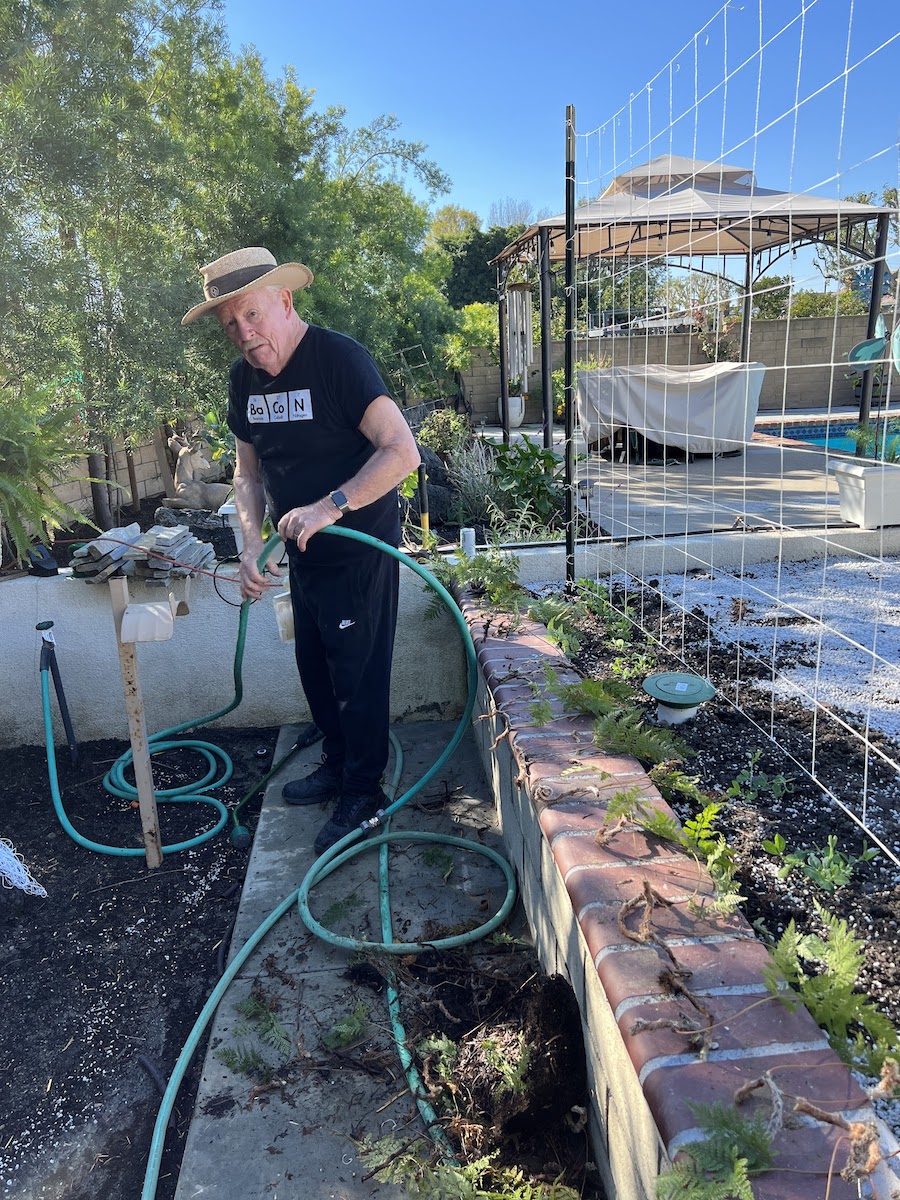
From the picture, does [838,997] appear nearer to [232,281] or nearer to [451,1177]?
[451,1177]

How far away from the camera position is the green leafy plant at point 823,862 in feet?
4.99

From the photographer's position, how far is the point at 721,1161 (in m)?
0.86

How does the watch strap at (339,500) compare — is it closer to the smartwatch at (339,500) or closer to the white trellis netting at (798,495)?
the smartwatch at (339,500)

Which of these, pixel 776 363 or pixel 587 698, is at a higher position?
pixel 776 363

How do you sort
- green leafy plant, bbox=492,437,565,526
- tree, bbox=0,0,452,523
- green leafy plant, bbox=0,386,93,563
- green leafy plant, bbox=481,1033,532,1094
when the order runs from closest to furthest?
green leafy plant, bbox=481,1033,532,1094 < green leafy plant, bbox=0,386,93,563 < tree, bbox=0,0,452,523 < green leafy plant, bbox=492,437,565,526

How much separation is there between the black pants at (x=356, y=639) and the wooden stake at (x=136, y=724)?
0.53m

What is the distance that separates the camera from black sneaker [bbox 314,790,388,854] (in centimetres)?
241

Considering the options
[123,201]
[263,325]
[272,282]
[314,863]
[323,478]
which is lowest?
[314,863]

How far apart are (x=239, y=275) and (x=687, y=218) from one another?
531cm

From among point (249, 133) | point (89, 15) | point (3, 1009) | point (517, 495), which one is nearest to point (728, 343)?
point (249, 133)

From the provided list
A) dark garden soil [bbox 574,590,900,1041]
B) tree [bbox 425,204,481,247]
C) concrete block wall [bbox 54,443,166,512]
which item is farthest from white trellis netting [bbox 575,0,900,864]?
tree [bbox 425,204,481,247]

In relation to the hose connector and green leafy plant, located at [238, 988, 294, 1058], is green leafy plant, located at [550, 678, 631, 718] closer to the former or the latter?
the hose connector

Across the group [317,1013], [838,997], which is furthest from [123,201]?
[838,997]

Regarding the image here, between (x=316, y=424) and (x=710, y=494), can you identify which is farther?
(x=710, y=494)
